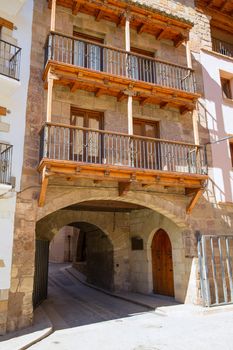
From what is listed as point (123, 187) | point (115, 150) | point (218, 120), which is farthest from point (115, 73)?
point (218, 120)

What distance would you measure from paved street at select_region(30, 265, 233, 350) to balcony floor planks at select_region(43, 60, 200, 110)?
20.8 ft

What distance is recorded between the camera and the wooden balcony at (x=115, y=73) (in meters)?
8.53

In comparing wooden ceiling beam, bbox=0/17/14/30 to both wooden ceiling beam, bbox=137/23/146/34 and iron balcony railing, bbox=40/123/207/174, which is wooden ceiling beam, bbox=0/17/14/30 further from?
wooden ceiling beam, bbox=137/23/146/34

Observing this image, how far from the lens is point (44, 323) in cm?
737

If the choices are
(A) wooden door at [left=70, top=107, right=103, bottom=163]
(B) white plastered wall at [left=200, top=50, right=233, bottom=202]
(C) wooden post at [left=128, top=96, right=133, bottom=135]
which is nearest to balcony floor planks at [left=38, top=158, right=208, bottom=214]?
(A) wooden door at [left=70, top=107, right=103, bottom=163]

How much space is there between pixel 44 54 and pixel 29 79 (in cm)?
101

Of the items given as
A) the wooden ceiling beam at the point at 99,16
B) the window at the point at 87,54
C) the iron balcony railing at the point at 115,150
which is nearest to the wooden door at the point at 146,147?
the iron balcony railing at the point at 115,150

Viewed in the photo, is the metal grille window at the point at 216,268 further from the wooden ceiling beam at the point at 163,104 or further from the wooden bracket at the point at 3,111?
the wooden bracket at the point at 3,111

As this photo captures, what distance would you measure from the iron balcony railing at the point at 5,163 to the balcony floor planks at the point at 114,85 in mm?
2355

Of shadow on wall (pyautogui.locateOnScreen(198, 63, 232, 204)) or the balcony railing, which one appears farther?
the balcony railing

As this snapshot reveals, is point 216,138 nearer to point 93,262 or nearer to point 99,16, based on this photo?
point 99,16

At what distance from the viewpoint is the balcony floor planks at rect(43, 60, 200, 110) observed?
8421mm

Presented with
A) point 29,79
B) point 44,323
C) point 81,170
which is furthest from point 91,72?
point 44,323

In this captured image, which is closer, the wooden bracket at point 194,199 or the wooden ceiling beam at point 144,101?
the wooden bracket at point 194,199
